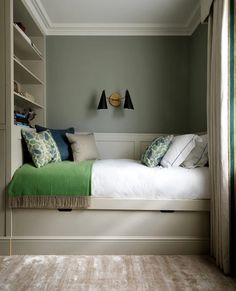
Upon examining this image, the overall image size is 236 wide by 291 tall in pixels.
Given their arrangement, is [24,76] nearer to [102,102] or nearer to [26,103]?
[26,103]

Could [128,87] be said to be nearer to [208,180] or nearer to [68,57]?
[68,57]

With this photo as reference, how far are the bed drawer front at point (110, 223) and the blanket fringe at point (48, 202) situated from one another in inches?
3.3

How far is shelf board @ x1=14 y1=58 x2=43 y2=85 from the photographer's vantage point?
2764 millimetres

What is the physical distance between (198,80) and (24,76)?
6.71 feet

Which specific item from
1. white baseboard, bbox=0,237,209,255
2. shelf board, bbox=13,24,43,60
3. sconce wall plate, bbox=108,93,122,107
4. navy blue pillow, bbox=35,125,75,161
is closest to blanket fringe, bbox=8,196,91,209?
white baseboard, bbox=0,237,209,255

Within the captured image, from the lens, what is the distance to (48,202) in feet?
6.87

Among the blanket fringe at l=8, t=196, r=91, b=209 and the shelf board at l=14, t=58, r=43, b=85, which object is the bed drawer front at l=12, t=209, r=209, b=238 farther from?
the shelf board at l=14, t=58, r=43, b=85

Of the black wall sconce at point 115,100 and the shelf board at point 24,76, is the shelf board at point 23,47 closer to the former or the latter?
the shelf board at point 24,76

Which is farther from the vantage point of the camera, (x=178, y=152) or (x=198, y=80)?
(x=198, y=80)

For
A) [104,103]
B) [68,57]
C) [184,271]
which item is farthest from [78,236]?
[68,57]

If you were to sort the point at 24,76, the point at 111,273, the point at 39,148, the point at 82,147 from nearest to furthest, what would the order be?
1. the point at 111,273
2. the point at 39,148
3. the point at 82,147
4. the point at 24,76

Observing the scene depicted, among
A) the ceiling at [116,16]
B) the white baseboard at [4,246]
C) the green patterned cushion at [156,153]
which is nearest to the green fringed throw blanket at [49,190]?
the white baseboard at [4,246]

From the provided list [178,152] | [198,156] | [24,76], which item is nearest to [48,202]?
[178,152]

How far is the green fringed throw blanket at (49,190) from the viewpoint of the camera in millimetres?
2092
